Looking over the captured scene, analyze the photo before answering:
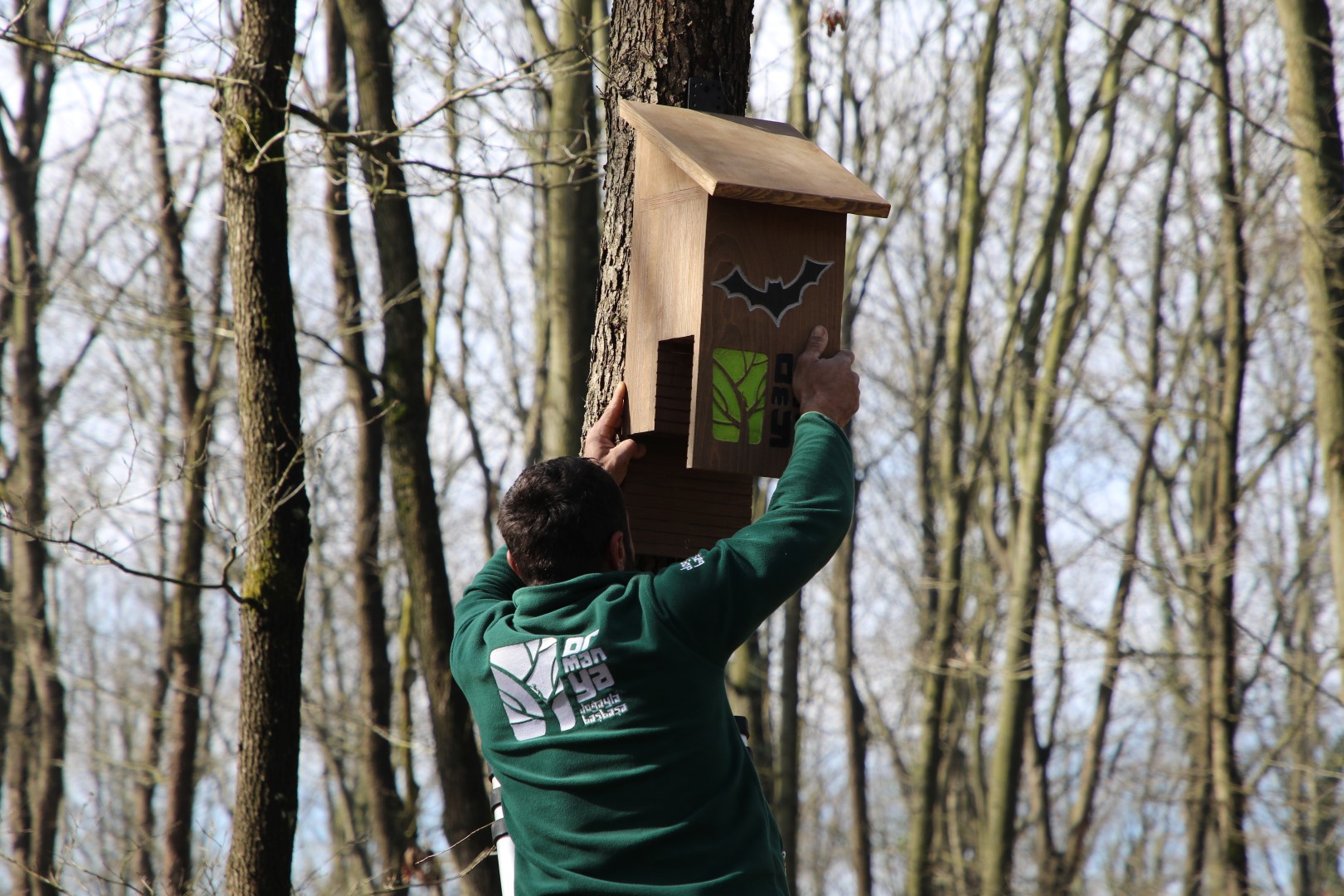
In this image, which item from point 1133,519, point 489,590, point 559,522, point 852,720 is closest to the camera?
point 559,522

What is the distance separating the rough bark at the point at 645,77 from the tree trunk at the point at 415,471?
2.70 metres

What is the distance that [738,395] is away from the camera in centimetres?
278

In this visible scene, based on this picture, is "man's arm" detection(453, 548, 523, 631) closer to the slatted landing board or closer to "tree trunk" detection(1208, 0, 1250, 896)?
the slatted landing board

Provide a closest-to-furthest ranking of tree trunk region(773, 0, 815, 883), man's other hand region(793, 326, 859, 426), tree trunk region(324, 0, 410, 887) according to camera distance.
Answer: man's other hand region(793, 326, 859, 426) < tree trunk region(324, 0, 410, 887) < tree trunk region(773, 0, 815, 883)

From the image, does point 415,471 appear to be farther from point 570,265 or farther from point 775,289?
point 775,289

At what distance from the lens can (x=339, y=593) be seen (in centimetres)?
1705

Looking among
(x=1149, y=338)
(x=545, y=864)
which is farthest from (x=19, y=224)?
(x=1149, y=338)

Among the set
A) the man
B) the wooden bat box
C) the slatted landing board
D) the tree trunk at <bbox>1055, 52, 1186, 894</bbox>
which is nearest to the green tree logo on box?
the wooden bat box

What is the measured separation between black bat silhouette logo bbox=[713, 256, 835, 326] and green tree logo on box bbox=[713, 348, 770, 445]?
0.40 feet

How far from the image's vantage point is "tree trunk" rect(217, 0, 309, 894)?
4211 mm

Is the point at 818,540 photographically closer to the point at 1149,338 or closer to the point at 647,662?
the point at 647,662

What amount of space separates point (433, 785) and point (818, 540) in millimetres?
12972

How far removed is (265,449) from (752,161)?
2.29m

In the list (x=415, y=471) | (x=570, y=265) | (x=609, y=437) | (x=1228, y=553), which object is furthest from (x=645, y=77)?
(x=1228, y=553)
